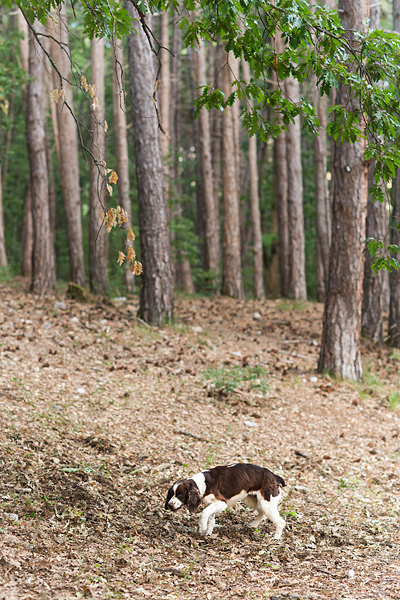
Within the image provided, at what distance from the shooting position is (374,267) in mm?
4879

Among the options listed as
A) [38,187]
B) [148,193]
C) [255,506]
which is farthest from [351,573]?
[38,187]

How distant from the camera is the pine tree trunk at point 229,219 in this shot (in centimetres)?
1556

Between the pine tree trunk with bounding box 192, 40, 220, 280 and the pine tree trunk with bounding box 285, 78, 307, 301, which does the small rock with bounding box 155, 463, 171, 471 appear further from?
the pine tree trunk with bounding box 192, 40, 220, 280

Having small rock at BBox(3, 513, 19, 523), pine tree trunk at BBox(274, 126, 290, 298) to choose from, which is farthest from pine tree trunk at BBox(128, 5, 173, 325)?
pine tree trunk at BBox(274, 126, 290, 298)

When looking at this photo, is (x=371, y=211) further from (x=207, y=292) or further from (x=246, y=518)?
(x=246, y=518)

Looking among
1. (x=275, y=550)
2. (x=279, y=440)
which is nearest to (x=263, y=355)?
(x=279, y=440)

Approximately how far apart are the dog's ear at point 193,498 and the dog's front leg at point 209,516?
0.13 m

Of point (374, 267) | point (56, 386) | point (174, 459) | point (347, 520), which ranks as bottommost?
point (347, 520)

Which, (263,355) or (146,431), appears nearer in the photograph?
(146,431)

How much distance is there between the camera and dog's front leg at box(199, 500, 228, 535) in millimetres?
4301

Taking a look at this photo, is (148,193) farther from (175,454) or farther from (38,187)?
(175,454)

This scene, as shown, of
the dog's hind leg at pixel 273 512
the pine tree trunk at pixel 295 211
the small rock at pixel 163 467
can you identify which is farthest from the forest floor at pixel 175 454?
the pine tree trunk at pixel 295 211

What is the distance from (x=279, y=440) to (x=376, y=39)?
4676 mm

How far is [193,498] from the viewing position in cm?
423
